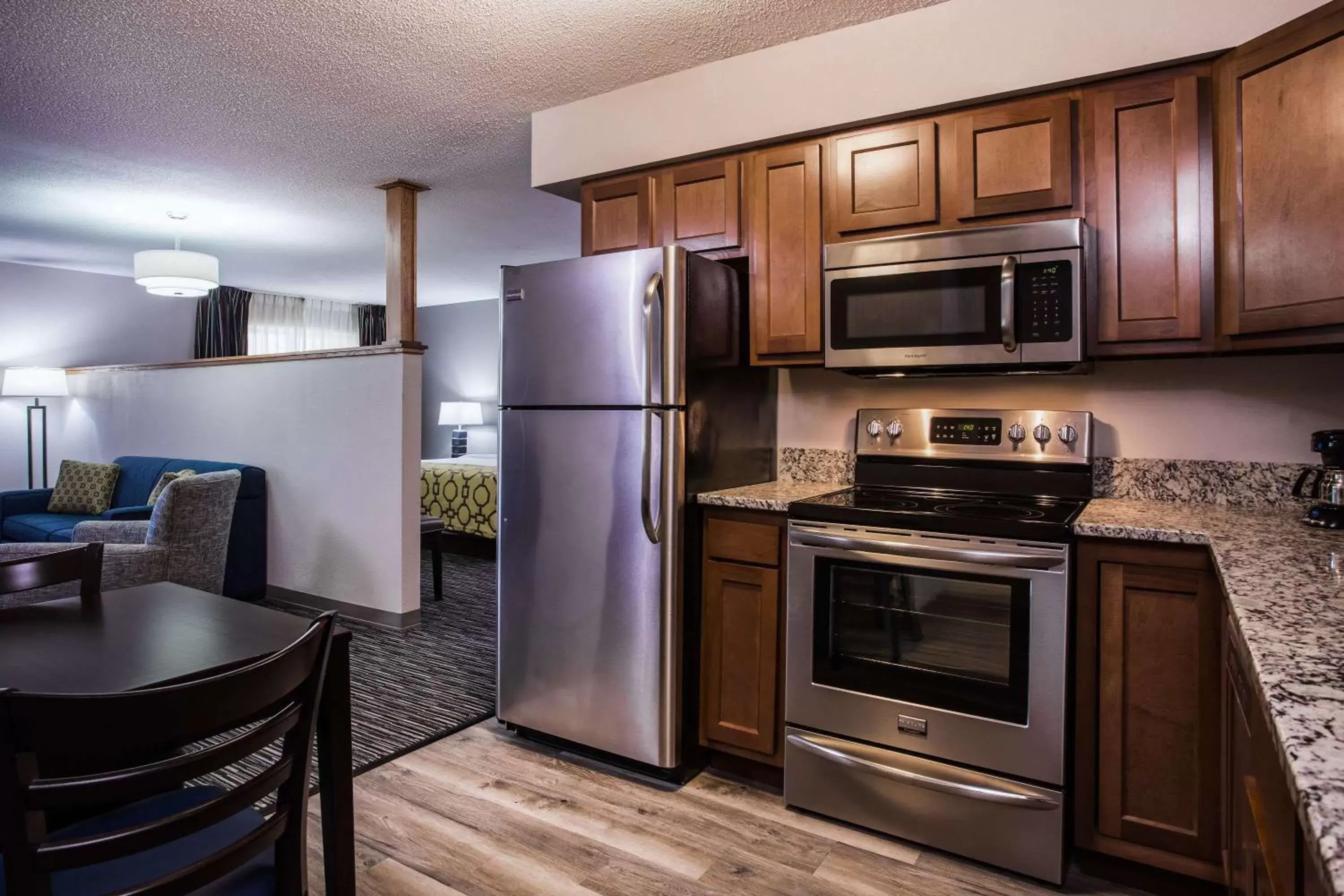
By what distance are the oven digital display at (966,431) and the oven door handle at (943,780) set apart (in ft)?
3.27

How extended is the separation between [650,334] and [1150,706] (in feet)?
5.36

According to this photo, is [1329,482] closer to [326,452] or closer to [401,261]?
[401,261]

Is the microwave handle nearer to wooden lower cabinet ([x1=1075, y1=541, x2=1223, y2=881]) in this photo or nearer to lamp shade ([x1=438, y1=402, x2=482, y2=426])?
wooden lower cabinet ([x1=1075, y1=541, x2=1223, y2=881])

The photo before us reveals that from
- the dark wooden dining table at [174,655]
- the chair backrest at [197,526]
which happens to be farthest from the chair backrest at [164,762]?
the chair backrest at [197,526]

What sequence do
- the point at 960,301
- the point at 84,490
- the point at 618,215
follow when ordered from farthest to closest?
the point at 84,490, the point at 618,215, the point at 960,301

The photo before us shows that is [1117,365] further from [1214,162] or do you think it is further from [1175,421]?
[1214,162]

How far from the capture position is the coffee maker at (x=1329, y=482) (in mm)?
1820

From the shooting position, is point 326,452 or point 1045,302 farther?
point 326,452

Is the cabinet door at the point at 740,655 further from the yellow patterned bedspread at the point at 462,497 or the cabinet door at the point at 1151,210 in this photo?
the yellow patterned bedspread at the point at 462,497

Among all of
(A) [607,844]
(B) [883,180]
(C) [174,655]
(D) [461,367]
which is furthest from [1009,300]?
(D) [461,367]

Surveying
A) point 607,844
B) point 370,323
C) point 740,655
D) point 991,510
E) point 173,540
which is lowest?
point 607,844

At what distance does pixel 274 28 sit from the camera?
2.56 meters

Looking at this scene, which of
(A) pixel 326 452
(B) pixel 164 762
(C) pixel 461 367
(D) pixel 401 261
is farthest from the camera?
(C) pixel 461 367

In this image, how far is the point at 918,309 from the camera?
2379mm
